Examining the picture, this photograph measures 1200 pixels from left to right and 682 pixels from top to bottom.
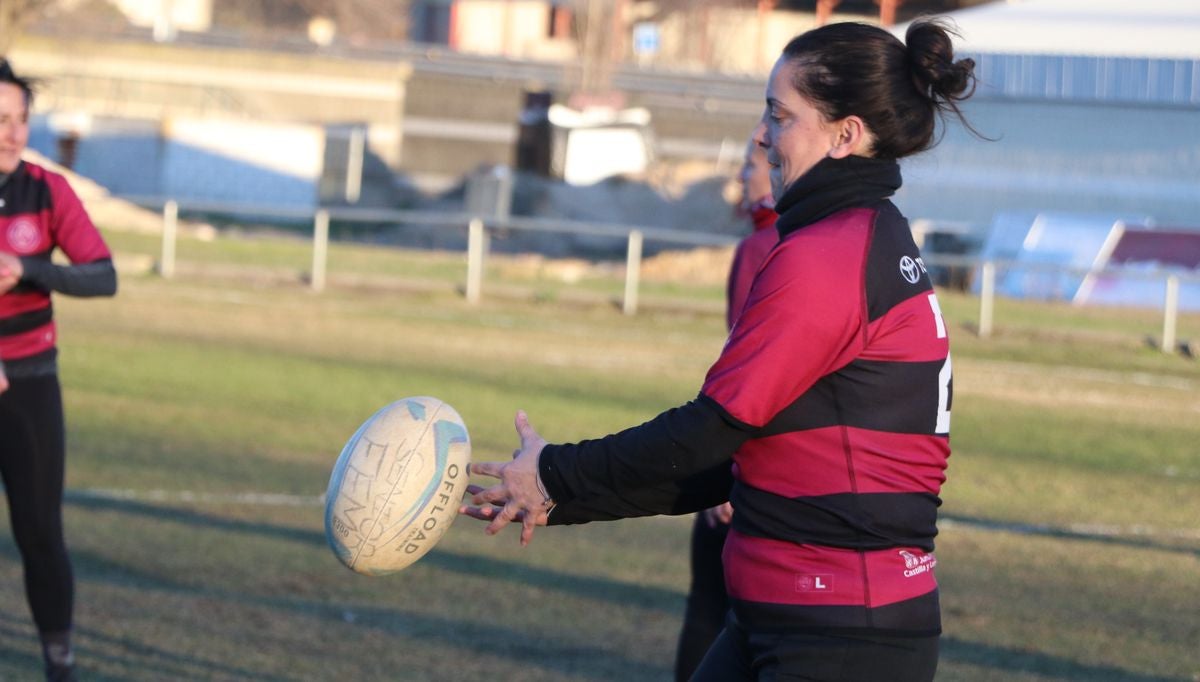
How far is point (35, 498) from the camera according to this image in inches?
225

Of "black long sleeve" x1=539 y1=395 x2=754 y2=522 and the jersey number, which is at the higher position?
the jersey number

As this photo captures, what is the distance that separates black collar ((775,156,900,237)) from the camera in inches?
119

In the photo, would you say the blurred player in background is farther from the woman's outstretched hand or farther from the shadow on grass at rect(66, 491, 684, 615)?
the shadow on grass at rect(66, 491, 684, 615)

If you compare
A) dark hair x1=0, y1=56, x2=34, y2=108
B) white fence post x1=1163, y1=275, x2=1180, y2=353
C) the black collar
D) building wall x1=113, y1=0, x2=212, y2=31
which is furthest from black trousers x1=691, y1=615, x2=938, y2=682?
building wall x1=113, y1=0, x2=212, y2=31

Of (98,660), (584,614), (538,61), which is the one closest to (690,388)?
(584,614)

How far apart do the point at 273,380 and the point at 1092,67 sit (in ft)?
66.1

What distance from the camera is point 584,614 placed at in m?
7.60

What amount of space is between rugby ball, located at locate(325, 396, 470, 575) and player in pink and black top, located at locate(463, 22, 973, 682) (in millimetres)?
645

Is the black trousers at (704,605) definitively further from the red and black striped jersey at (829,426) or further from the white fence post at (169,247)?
the white fence post at (169,247)

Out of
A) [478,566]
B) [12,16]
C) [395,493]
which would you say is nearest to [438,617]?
[478,566]

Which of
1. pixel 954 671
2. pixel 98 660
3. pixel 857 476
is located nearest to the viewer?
pixel 857 476

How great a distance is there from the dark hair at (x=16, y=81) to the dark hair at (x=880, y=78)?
3.68 metres

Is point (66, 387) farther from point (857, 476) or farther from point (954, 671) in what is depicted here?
point (857, 476)

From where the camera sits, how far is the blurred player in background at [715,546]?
521 centimetres
